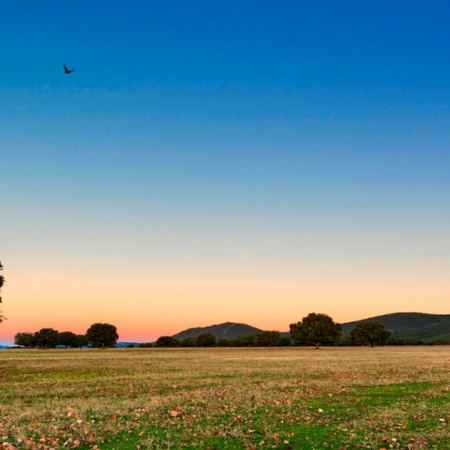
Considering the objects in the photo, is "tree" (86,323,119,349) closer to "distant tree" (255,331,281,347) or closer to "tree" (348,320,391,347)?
"distant tree" (255,331,281,347)

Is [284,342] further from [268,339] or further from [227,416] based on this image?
[227,416]

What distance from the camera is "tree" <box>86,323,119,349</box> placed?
15600 centimetres

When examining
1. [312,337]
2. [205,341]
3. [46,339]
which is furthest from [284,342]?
[46,339]

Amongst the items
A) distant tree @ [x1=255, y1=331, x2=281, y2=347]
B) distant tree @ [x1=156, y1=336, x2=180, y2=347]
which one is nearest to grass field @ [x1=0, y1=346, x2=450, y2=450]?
distant tree @ [x1=255, y1=331, x2=281, y2=347]

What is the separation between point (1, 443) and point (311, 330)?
115185 mm

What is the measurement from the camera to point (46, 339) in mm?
171125

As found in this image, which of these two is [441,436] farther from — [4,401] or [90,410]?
[4,401]

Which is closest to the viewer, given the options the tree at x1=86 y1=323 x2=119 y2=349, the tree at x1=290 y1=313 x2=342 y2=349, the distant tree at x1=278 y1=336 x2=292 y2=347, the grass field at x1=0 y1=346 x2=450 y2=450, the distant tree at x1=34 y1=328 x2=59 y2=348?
the grass field at x1=0 y1=346 x2=450 y2=450

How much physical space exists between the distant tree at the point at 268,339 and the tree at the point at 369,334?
2716cm

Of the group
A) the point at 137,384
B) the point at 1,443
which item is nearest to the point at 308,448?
the point at 1,443

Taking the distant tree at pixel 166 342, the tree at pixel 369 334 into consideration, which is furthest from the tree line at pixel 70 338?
the tree at pixel 369 334

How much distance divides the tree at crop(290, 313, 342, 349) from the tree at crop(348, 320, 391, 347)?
1097 inches

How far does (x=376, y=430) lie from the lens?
14.5 metres

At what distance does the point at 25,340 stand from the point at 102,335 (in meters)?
42.2
